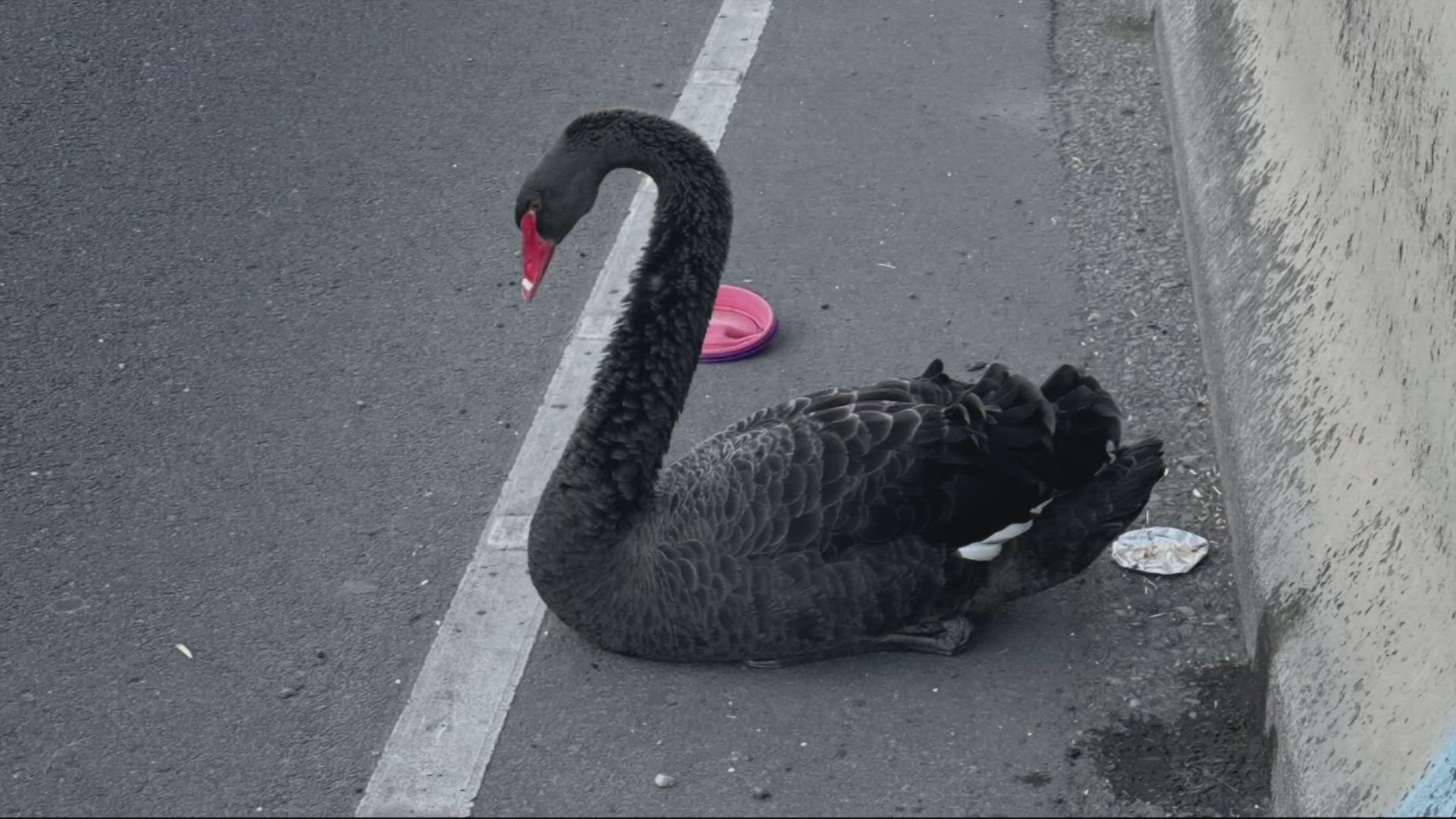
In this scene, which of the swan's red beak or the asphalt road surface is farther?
the swan's red beak

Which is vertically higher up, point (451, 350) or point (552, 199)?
point (552, 199)

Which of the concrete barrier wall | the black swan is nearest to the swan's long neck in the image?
the black swan

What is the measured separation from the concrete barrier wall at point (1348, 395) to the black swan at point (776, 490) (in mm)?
392

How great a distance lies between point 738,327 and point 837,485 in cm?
138

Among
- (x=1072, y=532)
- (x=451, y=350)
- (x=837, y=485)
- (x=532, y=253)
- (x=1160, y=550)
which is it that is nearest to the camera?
(x=837, y=485)

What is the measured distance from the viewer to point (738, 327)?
4.58 metres

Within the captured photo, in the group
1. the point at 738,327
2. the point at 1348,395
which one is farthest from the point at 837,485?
the point at 738,327

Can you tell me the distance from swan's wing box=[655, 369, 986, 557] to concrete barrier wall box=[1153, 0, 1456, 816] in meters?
0.72

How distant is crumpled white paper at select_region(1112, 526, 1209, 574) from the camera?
12.1 feet

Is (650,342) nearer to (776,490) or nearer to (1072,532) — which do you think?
(776,490)

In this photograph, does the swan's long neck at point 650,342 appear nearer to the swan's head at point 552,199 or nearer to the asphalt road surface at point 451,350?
the swan's head at point 552,199

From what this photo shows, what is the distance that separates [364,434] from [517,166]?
1.57 metres

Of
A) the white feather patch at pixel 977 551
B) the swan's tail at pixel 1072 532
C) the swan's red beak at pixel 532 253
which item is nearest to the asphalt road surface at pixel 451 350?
the swan's tail at pixel 1072 532

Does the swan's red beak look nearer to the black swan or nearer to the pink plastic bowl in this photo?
the black swan
